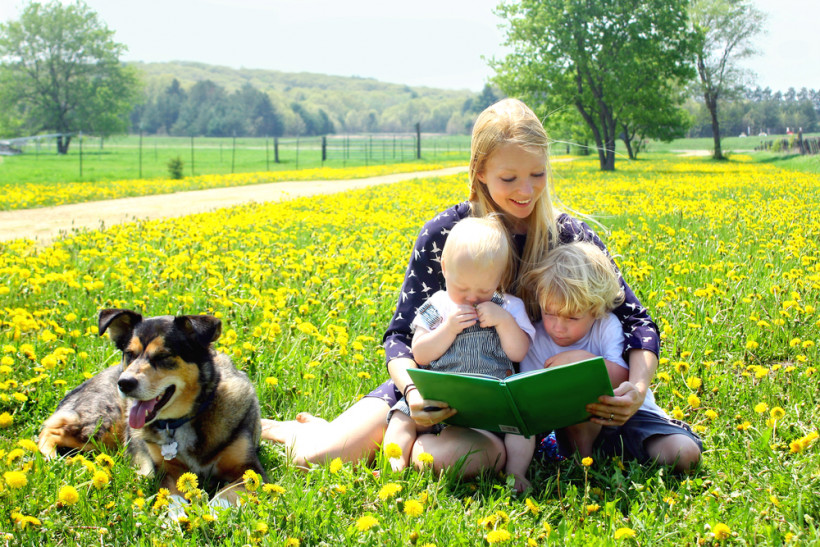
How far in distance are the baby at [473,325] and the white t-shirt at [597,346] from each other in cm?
14

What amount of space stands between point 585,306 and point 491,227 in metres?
0.54

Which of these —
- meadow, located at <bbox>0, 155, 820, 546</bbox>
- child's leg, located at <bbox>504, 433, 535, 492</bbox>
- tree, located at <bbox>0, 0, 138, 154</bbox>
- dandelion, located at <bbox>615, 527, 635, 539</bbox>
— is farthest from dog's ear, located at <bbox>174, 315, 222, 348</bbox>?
tree, located at <bbox>0, 0, 138, 154</bbox>

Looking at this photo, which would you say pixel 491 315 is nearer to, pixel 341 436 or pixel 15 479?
pixel 341 436

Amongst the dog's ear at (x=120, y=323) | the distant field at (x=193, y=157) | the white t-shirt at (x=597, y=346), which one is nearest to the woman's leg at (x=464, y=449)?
the white t-shirt at (x=597, y=346)

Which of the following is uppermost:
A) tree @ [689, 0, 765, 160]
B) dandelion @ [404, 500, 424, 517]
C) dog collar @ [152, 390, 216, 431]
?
tree @ [689, 0, 765, 160]

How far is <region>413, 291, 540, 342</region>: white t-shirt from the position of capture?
2868 mm

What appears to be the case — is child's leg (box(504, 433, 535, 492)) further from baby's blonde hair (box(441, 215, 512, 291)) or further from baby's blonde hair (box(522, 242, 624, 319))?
baby's blonde hair (box(441, 215, 512, 291))

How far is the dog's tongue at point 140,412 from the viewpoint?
8.34 feet

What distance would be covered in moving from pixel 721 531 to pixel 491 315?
1.14m

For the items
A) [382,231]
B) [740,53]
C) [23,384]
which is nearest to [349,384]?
[23,384]

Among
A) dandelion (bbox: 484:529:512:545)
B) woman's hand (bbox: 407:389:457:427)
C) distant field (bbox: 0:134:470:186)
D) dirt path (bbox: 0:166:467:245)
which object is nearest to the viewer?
dandelion (bbox: 484:529:512:545)

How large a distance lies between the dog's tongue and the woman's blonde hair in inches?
67.7

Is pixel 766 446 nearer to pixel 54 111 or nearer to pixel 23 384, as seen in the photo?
pixel 23 384

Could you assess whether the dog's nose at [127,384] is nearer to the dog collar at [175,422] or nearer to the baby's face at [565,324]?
the dog collar at [175,422]
